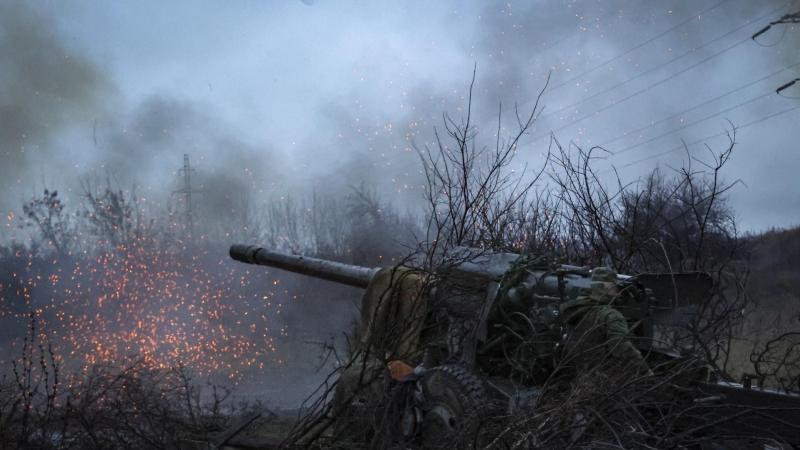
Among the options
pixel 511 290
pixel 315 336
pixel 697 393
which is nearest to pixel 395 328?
pixel 511 290

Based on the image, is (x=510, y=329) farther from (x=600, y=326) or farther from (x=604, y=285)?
(x=600, y=326)

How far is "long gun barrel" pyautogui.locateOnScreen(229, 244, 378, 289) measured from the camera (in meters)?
8.78

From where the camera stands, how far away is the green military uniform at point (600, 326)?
15.3 ft

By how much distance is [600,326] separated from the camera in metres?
4.73

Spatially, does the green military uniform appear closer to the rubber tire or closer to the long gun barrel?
the rubber tire

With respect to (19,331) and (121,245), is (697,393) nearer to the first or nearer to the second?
(19,331)

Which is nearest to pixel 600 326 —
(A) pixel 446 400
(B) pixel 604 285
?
(B) pixel 604 285

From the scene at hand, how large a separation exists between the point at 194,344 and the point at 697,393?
19.8m

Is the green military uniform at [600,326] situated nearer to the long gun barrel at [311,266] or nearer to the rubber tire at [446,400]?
the rubber tire at [446,400]

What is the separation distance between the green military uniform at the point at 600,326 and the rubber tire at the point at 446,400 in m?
0.78

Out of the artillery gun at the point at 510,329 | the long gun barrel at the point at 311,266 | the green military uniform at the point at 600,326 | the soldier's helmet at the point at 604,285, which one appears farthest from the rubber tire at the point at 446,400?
the long gun barrel at the point at 311,266

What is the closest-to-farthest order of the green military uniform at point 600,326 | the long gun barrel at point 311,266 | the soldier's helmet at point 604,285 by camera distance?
the green military uniform at point 600,326 < the soldier's helmet at point 604,285 < the long gun barrel at point 311,266

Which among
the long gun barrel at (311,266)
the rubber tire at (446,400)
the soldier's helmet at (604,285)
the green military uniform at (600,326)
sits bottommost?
the rubber tire at (446,400)

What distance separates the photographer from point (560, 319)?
5.38m
